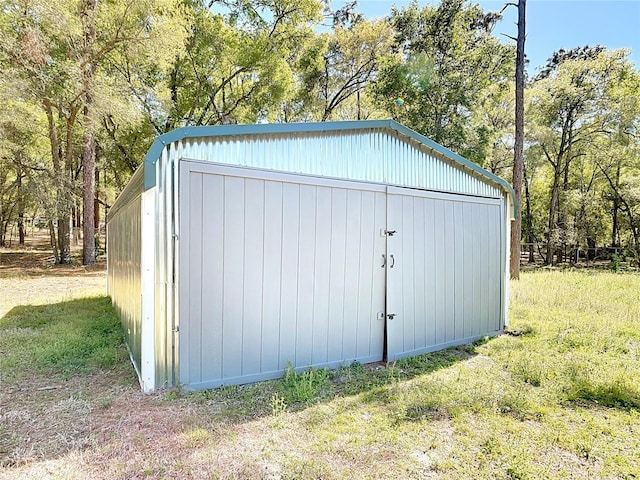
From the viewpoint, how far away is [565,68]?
14.4 metres

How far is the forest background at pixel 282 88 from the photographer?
980 cm

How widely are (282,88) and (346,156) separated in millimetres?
10814

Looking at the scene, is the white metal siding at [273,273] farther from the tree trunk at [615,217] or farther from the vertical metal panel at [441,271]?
the tree trunk at [615,217]

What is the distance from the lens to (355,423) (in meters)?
2.61

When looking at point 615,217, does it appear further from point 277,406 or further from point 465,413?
point 277,406

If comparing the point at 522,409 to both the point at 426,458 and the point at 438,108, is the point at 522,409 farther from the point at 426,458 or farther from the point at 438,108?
the point at 438,108

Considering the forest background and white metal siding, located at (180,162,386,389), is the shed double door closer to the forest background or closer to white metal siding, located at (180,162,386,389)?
white metal siding, located at (180,162,386,389)

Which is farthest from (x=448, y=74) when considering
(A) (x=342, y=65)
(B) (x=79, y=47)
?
(B) (x=79, y=47)

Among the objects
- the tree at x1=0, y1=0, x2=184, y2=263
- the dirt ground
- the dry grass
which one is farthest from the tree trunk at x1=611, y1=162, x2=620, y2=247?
the dirt ground

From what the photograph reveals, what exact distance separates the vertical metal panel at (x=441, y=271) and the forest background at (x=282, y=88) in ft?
26.8

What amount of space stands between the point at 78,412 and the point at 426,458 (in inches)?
92.4

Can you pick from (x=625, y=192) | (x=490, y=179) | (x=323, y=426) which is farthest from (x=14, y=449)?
(x=625, y=192)

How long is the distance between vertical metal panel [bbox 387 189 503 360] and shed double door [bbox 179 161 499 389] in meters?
0.02

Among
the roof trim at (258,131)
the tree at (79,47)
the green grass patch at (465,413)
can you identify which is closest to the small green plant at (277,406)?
the green grass patch at (465,413)
